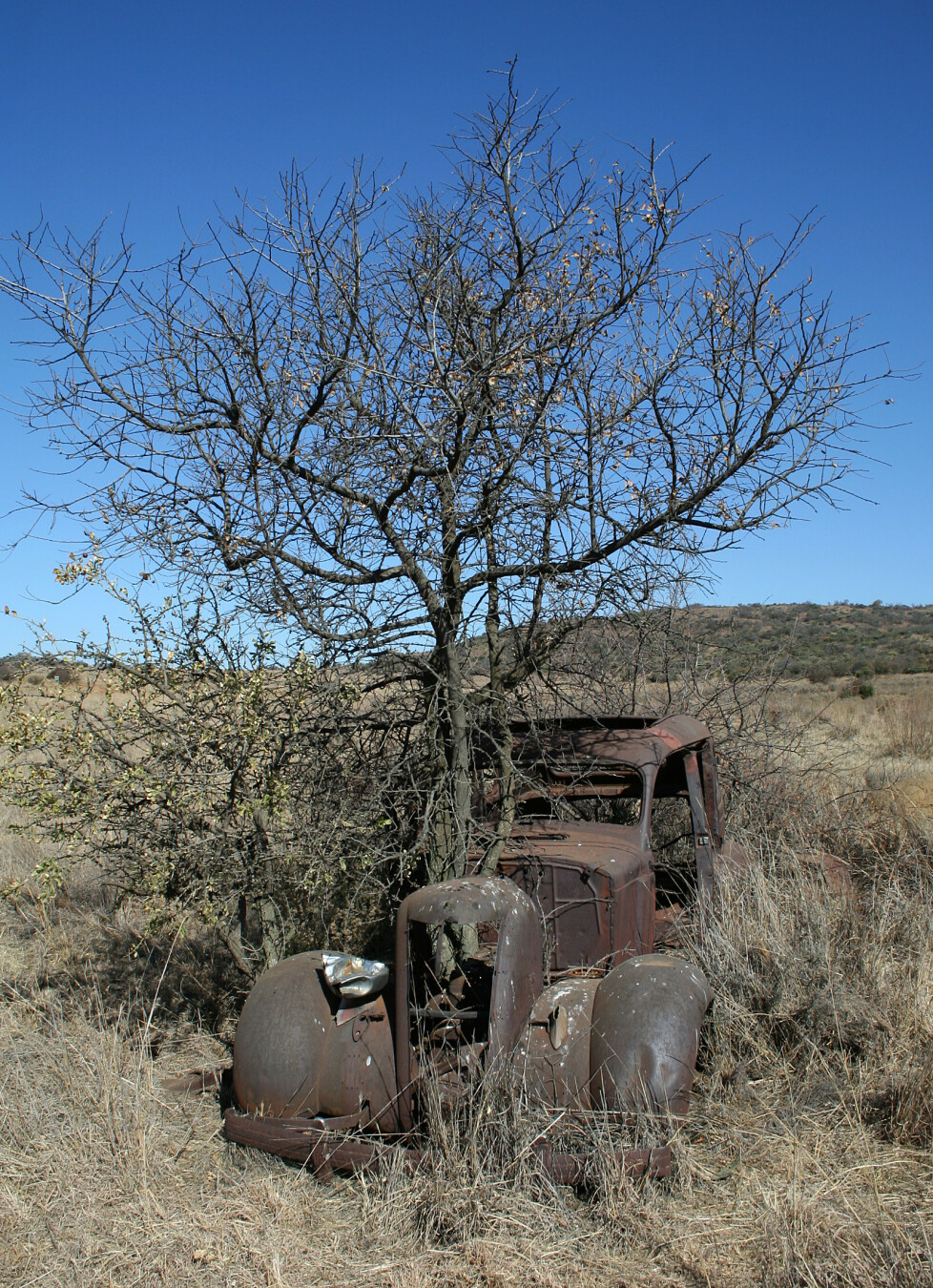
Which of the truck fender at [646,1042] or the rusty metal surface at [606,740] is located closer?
the truck fender at [646,1042]

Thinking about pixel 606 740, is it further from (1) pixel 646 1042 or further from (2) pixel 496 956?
(1) pixel 646 1042

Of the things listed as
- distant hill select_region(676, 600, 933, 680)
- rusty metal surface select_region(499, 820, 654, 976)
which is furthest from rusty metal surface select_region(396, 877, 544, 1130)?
distant hill select_region(676, 600, 933, 680)

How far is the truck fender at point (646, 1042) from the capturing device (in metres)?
3.77

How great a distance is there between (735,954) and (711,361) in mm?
3332

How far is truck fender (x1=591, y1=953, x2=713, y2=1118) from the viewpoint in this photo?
3.77 meters

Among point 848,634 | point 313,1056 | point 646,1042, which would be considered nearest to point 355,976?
point 313,1056

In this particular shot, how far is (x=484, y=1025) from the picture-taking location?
4273 mm

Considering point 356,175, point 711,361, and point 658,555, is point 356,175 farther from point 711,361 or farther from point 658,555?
point 658,555

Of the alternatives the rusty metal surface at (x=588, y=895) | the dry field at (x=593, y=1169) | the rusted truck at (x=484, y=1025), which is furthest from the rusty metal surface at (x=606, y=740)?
the dry field at (x=593, y=1169)

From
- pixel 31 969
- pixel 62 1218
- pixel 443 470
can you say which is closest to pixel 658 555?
pixel 443 470

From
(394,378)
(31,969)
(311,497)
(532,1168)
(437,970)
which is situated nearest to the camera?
(532,1168)

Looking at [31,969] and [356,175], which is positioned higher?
[356,175]

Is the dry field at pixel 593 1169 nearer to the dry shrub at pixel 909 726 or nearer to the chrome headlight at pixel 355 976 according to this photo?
the chrome headlight at pixel 355 976

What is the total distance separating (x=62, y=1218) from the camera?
11.6ft
